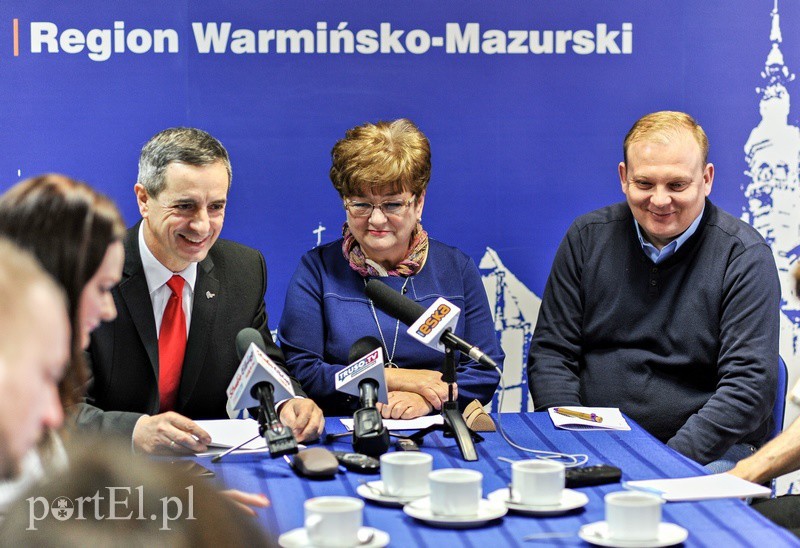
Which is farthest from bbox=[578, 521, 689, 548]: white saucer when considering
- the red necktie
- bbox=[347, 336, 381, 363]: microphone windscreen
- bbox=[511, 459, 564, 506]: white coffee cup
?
the red necktie

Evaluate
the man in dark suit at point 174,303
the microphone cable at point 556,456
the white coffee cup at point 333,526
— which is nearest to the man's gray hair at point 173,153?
the man in dark suit at point 174,303

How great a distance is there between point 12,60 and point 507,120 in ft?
6.48

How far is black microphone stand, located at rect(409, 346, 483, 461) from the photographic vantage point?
9.17 ft

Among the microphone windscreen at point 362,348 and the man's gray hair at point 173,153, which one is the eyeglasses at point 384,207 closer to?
the man's gray hair at point 173,153

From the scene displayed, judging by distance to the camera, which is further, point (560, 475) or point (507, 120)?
point (507, 120)

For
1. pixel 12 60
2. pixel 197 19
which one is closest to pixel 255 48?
pixel 197 19

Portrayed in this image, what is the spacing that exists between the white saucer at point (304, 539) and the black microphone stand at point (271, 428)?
1.66 ft

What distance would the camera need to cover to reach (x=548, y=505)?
2287 mm

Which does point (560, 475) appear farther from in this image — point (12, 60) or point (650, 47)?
point (12, 60)

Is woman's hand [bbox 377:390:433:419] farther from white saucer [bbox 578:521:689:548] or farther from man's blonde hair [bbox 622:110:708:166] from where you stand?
man's blonde hair [bbox 622:110:708:166]

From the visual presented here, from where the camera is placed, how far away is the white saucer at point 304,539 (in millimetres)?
2021

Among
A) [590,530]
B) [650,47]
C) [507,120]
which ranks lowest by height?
[590,530]

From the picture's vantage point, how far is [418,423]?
316 cm

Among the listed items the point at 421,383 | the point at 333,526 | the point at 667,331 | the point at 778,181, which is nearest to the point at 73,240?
the point at 333,526
